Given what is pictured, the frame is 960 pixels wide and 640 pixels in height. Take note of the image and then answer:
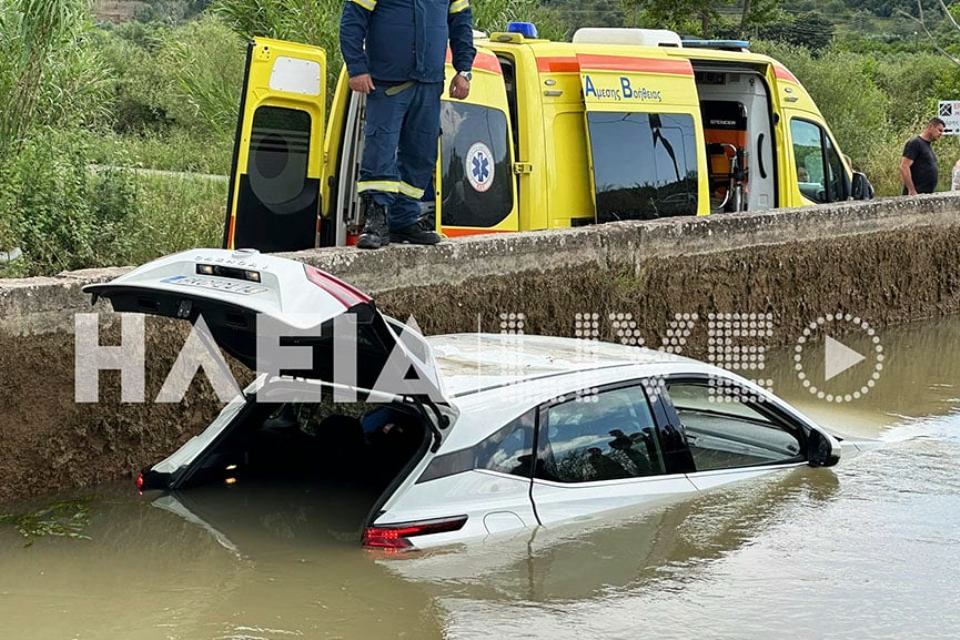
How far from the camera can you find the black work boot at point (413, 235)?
877 cm

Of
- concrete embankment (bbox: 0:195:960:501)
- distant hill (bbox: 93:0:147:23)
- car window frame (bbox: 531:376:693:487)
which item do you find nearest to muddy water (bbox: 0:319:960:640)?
car window frame (bbox: 531:376:693:487)

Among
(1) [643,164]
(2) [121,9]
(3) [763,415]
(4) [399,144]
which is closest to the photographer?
(3) [763,415]

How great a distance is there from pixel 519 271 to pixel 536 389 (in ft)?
12.1

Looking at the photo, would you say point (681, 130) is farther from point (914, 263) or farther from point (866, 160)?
point (866, 160)

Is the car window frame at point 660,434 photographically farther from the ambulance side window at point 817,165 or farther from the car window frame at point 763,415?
the ambulance side window at point 817,165

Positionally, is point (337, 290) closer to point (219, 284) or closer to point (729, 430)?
point (219, 284)

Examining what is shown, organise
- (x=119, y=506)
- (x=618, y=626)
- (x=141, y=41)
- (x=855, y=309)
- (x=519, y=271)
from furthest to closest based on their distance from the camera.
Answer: (x=141, y=41) < (x=855, y=309) < (x=519, y=271) < (x=119, y=506) < (x=618, y=626)

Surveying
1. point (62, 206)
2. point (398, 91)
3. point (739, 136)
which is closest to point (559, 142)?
point (398, 91)

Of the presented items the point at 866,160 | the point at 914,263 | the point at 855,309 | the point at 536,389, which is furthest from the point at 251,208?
the point at 866,160

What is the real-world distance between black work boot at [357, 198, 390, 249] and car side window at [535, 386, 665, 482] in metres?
2.73

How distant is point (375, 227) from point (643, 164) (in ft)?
11.6

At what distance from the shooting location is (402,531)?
539 centimetres

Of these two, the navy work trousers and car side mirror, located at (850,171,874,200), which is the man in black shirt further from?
the navy work trousers

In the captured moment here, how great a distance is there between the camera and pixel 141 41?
39125 millimetres
